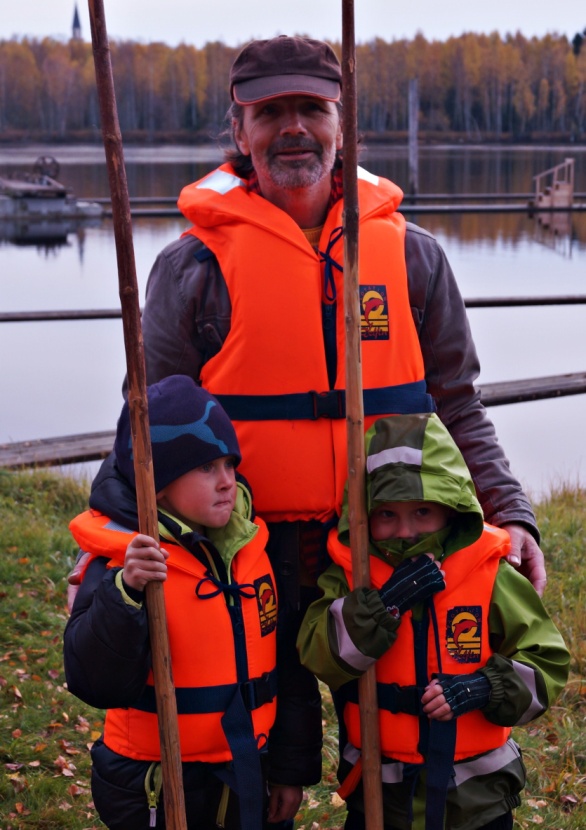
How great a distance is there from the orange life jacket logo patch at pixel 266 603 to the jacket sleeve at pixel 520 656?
440 mm

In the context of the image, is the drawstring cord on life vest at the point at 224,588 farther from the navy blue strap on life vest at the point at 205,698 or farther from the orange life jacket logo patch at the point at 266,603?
the navy blue strap on life vest at the point at 205,698

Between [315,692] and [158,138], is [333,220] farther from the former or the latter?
[158,138]

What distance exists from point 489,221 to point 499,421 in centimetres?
2495

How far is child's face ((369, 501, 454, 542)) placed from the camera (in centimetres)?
218

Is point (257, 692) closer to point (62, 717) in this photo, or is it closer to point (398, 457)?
point (398, 457)

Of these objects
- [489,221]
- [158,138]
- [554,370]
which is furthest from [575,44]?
[554,370]

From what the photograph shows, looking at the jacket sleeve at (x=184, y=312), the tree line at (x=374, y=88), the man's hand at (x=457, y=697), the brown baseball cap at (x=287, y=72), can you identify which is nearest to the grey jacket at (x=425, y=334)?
the jacket sleeve at (x=184, y=312)

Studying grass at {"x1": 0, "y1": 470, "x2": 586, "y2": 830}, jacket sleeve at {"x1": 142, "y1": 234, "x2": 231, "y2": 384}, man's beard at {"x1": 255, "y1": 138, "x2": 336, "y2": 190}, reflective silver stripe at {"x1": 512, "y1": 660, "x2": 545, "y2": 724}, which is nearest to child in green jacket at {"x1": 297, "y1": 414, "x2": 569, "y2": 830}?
reflective silver stripe at {"x1": 512, "y1": 660, "x2": 545, "y2": 724}

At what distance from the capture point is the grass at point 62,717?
3291mm

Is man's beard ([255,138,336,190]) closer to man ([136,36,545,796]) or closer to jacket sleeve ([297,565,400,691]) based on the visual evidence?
man ([136,36,545,796])

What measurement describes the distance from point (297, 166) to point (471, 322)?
17417 mm

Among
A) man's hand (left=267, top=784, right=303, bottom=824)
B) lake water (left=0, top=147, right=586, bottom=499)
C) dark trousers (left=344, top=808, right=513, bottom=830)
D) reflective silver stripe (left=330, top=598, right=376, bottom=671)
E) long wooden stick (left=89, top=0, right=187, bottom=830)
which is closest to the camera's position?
long wooden stick (left=89, top=0, right=187, bottom=830)

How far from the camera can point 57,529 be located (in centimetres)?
547

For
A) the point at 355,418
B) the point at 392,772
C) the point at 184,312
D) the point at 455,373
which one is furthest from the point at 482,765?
the point at 184,312
